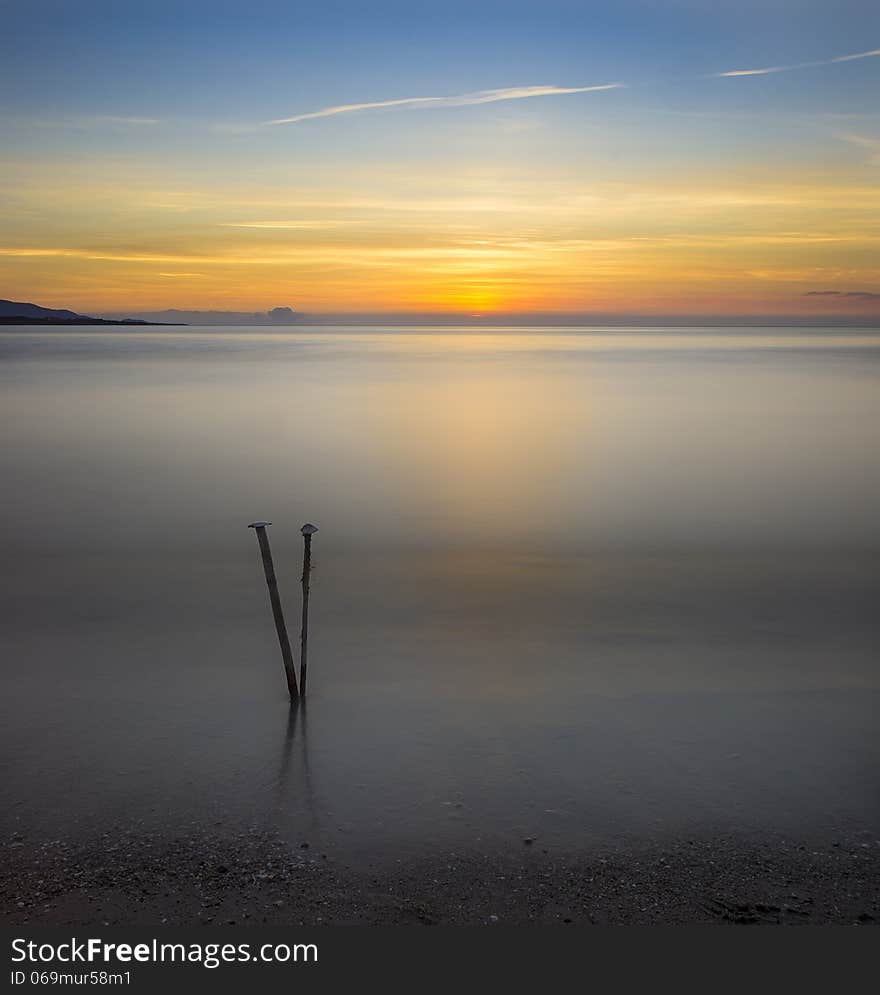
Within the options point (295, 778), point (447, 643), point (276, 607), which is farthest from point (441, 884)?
point (447, 643)

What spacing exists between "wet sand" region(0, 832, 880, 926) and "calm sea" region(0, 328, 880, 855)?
0.33 m

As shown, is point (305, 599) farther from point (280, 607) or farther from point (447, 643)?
point (447, 643)

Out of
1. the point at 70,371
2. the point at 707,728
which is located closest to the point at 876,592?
the point at 707,728

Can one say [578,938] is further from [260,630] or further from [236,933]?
[260,630]

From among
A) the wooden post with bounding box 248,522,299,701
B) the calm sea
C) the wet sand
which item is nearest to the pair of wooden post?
the wooden post with bounding box 248,522,299,701

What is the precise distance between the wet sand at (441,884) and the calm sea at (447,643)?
1.09 ft

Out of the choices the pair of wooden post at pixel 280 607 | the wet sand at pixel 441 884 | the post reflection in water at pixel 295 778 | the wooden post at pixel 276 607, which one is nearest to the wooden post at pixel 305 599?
the pair of wooden post at pixel 280 607

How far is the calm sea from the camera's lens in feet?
25.7

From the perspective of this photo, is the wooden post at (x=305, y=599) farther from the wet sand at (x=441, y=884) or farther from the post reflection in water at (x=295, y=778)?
the wet sand at (x=441, y=884)

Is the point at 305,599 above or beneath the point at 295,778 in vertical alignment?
above

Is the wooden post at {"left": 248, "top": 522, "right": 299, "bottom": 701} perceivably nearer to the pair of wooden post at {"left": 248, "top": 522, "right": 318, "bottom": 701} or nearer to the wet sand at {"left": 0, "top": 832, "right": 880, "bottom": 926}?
the pair of wooden post at {"left": 248, "top": 522, "right": 318, "bottom": 701}

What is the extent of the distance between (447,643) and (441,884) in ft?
18.1

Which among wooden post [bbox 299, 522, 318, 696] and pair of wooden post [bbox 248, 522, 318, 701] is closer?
pair of wooden post [bbox 248, 522, 318, 701]

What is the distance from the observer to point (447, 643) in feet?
39.4
